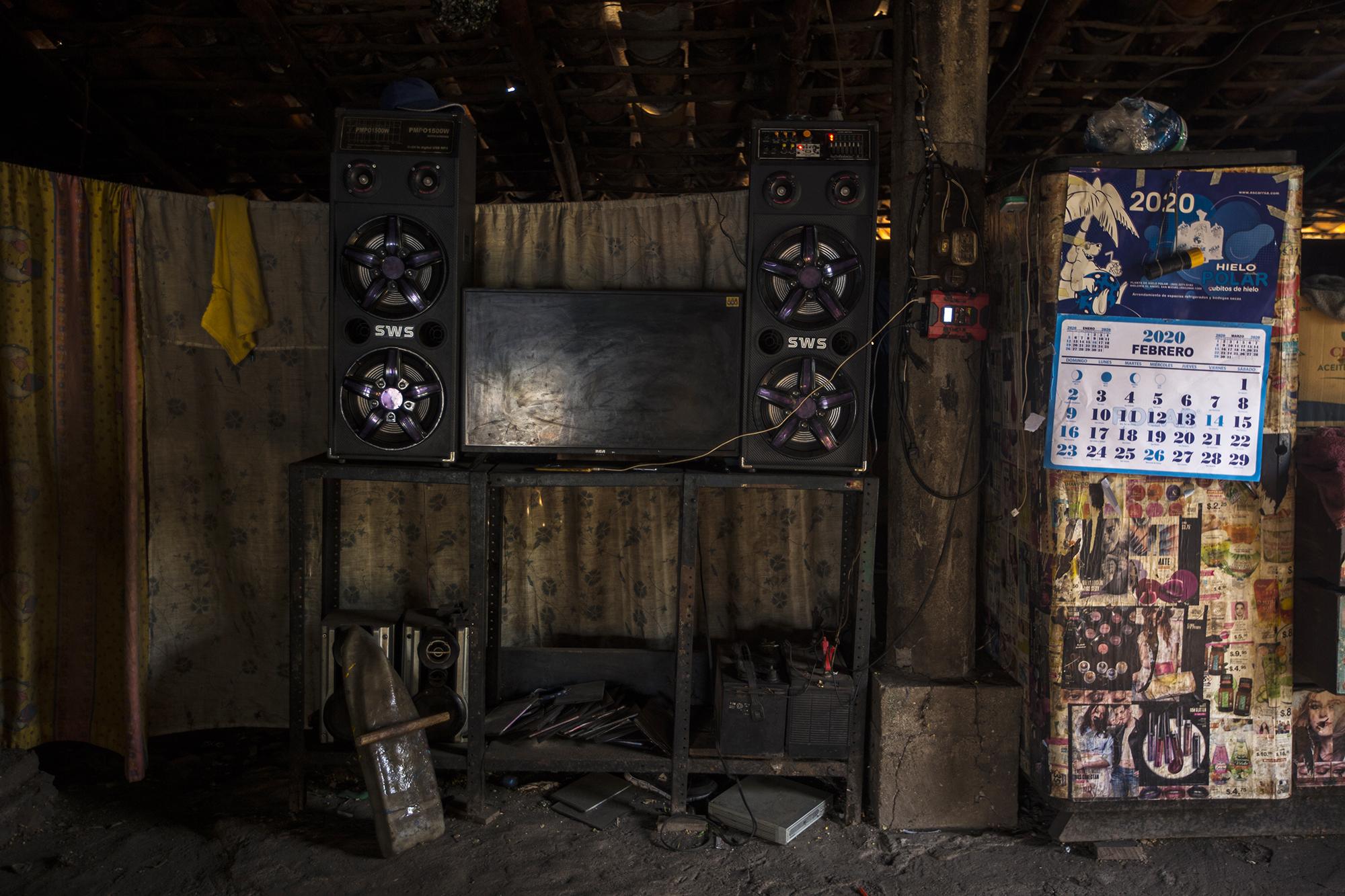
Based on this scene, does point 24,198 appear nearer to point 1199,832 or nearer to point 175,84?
point 175,84

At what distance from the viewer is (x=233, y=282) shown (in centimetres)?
290

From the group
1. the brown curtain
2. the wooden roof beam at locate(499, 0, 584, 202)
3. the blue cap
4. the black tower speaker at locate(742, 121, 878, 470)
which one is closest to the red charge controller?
the black tower speaker at locate(742, 121, 878, 470)

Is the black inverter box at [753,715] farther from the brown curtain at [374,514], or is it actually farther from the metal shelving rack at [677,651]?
the brown curtain at [374,514]

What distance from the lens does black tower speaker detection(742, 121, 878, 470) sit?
2379 millimetres

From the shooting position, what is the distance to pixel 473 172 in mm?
2682

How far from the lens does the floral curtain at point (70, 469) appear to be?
9.02 ft

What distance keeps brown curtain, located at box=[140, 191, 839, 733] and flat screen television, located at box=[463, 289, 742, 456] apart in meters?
0.58

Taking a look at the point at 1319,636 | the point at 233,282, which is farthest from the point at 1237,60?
the point at 233,282

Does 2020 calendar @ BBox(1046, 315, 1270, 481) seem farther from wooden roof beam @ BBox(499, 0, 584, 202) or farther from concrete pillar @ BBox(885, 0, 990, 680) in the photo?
wooden roof beam @ BBox(499, 0, 584, 202)

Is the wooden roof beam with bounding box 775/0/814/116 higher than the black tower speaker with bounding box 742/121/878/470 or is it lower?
higher

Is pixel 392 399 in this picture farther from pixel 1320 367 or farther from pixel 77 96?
pixel 1320 367

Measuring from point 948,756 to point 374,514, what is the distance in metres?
2.04

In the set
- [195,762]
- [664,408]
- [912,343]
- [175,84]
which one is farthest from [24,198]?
[912,343]

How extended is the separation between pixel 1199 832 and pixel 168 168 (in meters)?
4.82
